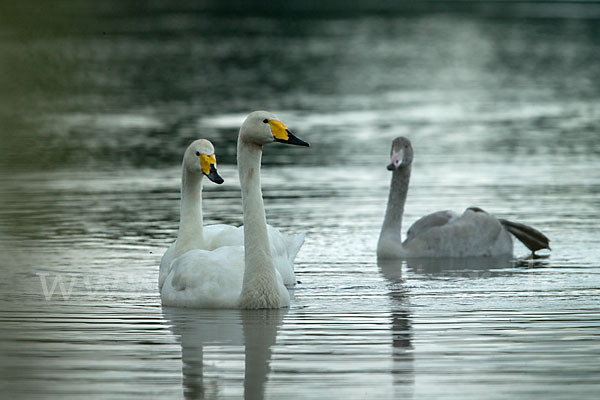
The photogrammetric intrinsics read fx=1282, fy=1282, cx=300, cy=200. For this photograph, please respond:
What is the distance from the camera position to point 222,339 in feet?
32.0

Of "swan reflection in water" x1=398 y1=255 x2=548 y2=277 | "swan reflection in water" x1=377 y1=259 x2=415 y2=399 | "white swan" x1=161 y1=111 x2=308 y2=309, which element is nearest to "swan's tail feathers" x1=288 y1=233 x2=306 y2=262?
"swan reflection in water" x1=377 y1=259 x2=415 y2=399

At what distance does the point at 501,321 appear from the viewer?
405 inches

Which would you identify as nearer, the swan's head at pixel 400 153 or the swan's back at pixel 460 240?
the swan's back at pixel 460 240

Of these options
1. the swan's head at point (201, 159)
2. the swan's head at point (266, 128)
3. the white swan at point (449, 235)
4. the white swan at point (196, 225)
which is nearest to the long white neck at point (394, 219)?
the white swan at point (449, 235)

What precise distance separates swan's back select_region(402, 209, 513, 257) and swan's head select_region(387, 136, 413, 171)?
869mm

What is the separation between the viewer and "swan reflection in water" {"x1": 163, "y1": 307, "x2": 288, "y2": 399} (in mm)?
8172

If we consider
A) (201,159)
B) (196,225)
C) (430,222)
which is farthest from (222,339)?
(430,222)

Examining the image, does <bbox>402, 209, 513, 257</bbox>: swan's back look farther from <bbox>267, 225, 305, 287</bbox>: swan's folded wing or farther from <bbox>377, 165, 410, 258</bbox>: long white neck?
<bbox>267, 225, 305, 287</bbox>: swan's folded wing

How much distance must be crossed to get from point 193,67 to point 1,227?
33.5 metres

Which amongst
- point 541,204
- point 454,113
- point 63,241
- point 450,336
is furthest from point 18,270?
point 454,113

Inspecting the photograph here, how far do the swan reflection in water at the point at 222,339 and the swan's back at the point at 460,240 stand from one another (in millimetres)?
3838

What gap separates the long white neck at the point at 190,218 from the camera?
12.2 m

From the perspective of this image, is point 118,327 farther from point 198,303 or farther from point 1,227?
point 1,227

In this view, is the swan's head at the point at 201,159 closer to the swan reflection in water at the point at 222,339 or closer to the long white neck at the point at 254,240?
the long white neck at the point at 254,240
